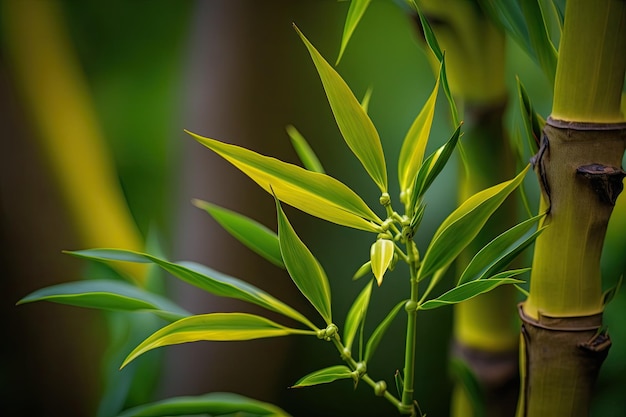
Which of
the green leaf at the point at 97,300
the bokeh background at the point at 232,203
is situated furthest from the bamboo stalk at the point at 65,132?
the green leaf at the point at 97,300

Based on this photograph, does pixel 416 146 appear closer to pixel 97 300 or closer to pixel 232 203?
pixel 97 300

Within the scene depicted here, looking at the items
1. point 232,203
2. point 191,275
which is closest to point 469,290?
point 191,275

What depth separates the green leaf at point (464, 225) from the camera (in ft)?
0.79

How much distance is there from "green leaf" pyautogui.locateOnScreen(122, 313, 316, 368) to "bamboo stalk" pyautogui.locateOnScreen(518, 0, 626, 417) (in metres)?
0.09

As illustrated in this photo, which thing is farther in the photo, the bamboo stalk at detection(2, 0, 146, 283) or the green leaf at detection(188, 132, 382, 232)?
the bamboo stalk at detection(2, 0, 146, 283)

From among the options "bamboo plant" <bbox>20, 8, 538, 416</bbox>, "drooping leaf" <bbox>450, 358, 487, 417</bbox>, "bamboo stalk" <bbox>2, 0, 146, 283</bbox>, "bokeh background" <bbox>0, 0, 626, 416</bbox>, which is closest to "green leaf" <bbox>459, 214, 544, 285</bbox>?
"bamboo plant" <bbox>20, 8, 538, 416</bbox>

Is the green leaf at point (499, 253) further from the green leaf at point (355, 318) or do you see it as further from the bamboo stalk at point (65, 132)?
the bamboo stalk at point (65, 132)

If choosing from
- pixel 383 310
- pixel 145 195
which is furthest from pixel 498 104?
pixel 145 195

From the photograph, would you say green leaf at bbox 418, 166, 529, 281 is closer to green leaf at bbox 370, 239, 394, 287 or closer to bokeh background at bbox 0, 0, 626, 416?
green leaf at bbox 370, 239, 394, 287

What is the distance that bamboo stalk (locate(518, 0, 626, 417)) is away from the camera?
228mm

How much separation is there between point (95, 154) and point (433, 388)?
403 millimetres

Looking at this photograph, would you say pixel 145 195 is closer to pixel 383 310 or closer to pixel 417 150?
pixel 383 310

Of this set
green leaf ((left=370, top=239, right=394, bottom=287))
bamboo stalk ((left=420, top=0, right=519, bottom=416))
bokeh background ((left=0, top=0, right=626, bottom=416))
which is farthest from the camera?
bokeh background ((left=0, top=0, right=626, bottom=416))

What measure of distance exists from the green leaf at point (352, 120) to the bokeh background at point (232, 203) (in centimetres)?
27
